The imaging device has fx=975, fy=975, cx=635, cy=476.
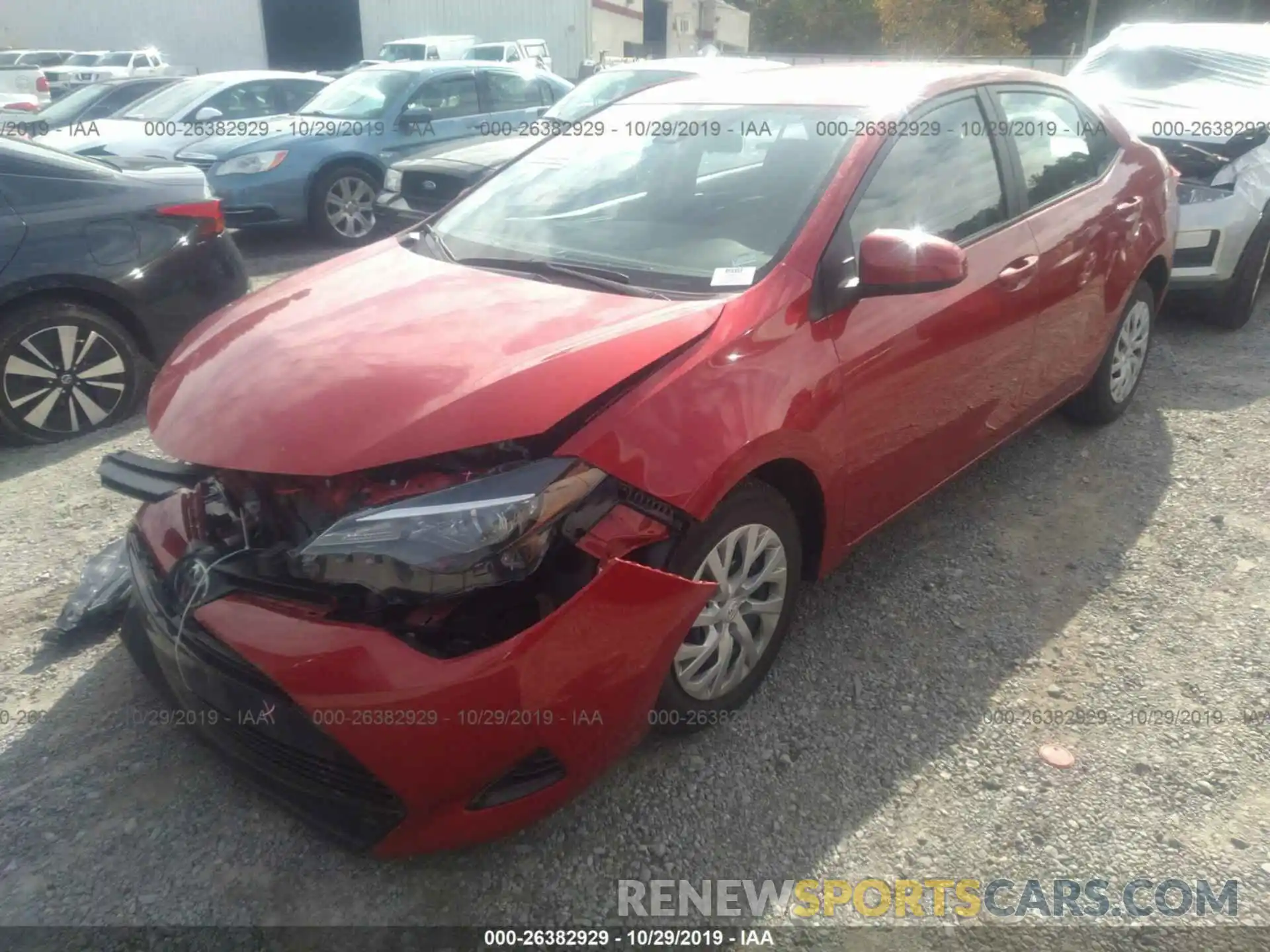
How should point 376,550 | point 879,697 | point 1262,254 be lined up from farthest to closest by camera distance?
point 1262,254 → point 879,697 → point 376,550

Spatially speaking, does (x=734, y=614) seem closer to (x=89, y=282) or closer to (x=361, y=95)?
(x=89, y=282)

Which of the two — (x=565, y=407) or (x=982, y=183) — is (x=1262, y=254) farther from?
(x=565, y=407)

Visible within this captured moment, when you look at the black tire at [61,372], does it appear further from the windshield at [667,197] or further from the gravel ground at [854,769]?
the windshield at [667,197]

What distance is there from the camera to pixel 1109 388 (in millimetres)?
4441

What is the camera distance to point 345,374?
7.39 ft

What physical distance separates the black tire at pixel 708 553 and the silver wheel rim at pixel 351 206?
6.92 metres

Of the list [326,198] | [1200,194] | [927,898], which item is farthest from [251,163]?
[927,898]

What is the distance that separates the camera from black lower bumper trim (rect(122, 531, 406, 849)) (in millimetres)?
2021

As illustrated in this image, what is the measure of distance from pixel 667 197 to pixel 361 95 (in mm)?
7454

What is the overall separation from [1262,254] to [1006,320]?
3.76 m

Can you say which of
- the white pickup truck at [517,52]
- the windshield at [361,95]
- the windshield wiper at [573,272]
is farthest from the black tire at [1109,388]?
the white pickup truck at [517,52]

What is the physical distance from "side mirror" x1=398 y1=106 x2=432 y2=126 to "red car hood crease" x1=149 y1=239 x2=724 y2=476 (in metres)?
6.91

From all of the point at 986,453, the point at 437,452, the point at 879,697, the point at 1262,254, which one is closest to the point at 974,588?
the point at 986,453

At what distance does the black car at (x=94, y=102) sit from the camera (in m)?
11.8
